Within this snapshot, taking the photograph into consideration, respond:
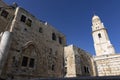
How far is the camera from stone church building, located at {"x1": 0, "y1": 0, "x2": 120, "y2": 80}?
38.5 feet

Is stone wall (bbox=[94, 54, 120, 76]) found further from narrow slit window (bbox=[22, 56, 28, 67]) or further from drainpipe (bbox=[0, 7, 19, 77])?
drainpipe (bbox=[0, 7, 19, 77])

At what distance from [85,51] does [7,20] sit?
56.5 ft

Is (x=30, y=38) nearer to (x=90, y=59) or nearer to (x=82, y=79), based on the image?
(x=82, y=79)

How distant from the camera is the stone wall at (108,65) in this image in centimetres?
2254

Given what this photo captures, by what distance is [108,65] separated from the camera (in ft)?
77.1

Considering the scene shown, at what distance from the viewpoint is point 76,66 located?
712 inches

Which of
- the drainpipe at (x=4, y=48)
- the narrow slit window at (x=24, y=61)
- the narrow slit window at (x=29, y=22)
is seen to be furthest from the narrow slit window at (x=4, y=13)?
the narrow slit window at (x=24, y=61)

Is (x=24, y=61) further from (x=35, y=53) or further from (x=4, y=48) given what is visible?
(x=4, y=48)

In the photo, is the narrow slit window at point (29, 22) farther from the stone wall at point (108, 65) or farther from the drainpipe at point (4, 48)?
the stone wall at point (108, 65)

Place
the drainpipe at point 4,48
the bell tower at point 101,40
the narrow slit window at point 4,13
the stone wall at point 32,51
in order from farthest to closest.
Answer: the bell tower at point 101,40
the narrow slit window at point 4,13
the stone wall at point 32,51
the drainpipe at point 4,48

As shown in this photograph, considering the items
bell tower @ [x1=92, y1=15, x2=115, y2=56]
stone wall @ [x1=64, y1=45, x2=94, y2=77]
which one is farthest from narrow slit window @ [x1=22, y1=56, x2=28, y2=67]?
bell tower @ [x1=92, y1=15, x2=115, y2=56]

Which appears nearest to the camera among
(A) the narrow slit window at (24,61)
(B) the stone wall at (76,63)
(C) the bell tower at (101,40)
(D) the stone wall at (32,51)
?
(D) the stone wall at (32,51)

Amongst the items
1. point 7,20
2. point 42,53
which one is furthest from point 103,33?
point 7,20

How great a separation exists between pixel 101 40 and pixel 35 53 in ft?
109
